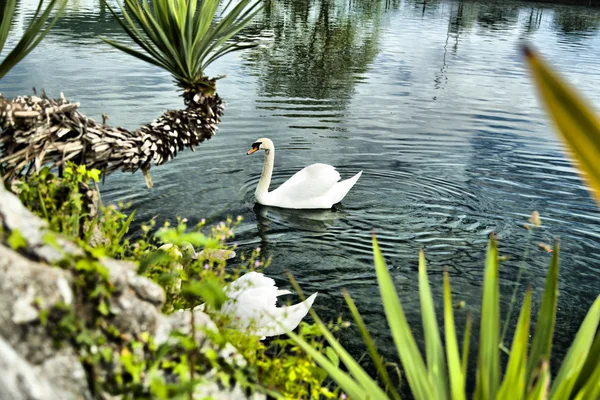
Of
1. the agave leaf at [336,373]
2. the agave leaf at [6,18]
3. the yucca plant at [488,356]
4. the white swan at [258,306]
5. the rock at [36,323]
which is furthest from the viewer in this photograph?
the white swan at [258,306]

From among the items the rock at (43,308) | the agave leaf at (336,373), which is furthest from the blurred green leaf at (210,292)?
the agave leaf at (336,373)

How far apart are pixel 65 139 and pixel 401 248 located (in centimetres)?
436

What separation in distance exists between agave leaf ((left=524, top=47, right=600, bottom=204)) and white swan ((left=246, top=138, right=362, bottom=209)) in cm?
714

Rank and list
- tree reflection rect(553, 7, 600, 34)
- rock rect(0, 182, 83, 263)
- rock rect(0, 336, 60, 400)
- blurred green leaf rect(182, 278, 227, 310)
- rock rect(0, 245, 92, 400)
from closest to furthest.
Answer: rock rect(0, 336, 60, 400) < rock rect(0, 245, 92, 400) < rock rect(0, 182, 83, 263) < blurred green leaf rect(182, 278, 227, 310) < tree reflection rect(553, 7, 600, 34)

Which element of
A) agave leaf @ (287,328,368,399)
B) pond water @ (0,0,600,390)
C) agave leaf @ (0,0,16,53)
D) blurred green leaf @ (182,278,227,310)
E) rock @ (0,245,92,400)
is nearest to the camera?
rock @ (0,245,92,400)

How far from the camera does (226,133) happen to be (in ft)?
37.1

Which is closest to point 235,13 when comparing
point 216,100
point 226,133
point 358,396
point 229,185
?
point 216,100

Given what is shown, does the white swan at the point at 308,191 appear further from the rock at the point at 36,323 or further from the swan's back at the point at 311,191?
the rock at the point at 36,323

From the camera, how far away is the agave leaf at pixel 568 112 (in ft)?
3.51

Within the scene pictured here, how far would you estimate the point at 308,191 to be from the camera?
8.36 metres

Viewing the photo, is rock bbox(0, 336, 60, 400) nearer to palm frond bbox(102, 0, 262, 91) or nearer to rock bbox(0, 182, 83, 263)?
rock bbox(0, 182, 83, 263)

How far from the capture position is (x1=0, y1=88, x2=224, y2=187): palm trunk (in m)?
3.48

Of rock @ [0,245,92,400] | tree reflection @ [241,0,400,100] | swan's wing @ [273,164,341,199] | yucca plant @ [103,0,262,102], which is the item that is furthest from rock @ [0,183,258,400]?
tree reflection @ [241,0,400,100]

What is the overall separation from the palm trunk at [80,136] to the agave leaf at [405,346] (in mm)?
1871
